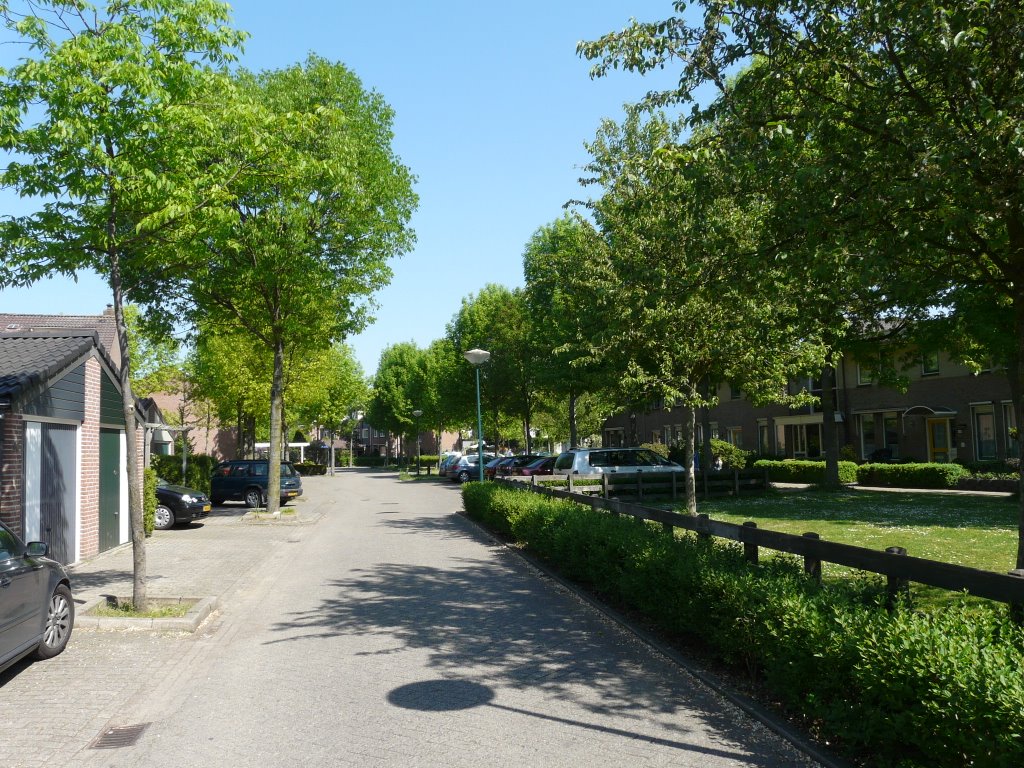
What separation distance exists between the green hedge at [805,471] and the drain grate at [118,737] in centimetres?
2658

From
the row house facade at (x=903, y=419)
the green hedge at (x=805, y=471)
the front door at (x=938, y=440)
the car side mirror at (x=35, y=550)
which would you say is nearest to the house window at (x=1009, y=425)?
the row house facade at (x=903, y=419)

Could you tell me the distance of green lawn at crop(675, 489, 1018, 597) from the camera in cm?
1206

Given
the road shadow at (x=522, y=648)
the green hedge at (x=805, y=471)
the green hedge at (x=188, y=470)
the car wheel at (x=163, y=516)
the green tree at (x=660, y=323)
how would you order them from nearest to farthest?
1. the road shadow at (x=522, y=648)
2. the green tree at (x=660, y=323)
3. the car wheel at (x=163, y=516)
4. the green hedge at (x=188, y=470)
5. the green hedge at (x=805, y=471)

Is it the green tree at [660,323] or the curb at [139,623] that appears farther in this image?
the green tree at [660,323]

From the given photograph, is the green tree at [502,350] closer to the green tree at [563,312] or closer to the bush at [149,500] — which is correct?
the green tree at [563,312]

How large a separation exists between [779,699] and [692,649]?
4.92 feet

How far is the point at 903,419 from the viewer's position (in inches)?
1372

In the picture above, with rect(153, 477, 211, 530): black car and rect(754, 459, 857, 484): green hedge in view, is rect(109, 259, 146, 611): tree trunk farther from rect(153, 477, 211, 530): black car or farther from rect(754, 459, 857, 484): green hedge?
rect(754, 459, 857, 484): green hedge

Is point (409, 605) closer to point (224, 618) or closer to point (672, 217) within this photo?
point (224, 618)

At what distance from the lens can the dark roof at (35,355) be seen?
10950mm

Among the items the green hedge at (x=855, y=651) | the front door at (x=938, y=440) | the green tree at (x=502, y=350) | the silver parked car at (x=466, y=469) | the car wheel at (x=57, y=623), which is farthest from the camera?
the silver parked car at (x=466, y=469)

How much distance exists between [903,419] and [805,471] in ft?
22.8

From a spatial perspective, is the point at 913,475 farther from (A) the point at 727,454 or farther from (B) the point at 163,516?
(B) the point at 163,516

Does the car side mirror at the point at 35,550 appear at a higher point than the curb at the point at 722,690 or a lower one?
higher
